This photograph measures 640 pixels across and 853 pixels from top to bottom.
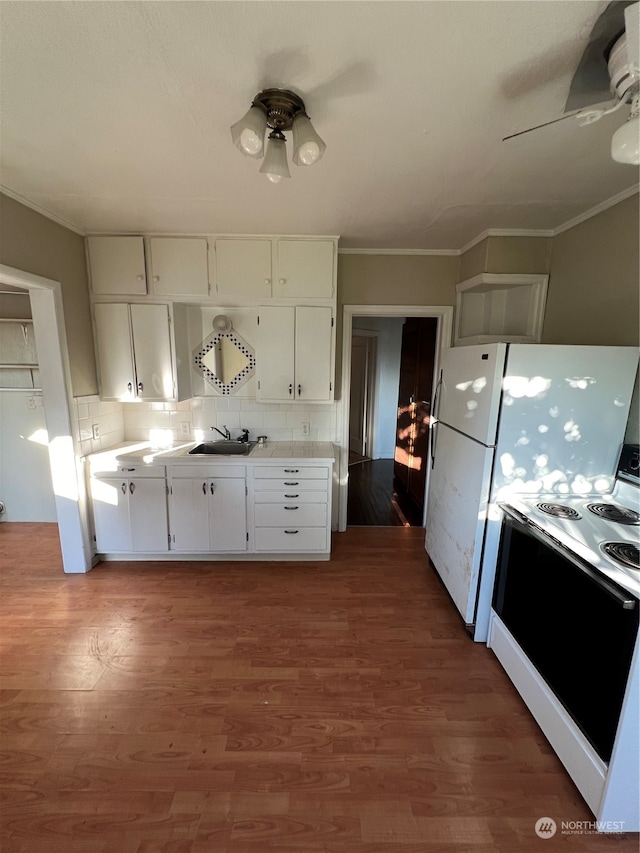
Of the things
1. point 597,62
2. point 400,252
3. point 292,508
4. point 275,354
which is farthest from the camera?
point 400,252

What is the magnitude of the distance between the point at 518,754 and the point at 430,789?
43 centimetres

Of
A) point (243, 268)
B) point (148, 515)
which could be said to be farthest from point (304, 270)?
point (148, 515)

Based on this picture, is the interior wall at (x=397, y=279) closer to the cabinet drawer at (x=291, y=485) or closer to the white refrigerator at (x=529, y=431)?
the white refrigerator at (x=529, y=431)

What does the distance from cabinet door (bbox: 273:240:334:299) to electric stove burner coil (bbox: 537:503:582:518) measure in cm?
206

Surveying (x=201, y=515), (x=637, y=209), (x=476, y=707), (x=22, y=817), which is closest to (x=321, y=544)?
(x=201, y=515)

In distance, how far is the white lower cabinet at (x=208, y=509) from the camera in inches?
104

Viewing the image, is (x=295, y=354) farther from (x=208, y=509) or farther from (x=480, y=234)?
(x=480, y=234)

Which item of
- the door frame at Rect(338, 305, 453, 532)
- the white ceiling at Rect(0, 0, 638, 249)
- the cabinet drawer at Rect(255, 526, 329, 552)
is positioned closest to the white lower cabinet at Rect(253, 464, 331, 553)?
A: the cabinet drawer at Rect(255, 526, 329, 552)

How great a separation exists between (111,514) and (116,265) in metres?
1.96

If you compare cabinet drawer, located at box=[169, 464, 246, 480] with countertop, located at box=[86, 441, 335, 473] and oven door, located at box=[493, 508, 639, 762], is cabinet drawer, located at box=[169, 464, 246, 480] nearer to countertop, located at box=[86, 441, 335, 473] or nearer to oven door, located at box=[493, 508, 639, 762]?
countertop, located at box=[86, 441, 335, 473]

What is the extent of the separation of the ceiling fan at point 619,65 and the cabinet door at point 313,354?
1.85m

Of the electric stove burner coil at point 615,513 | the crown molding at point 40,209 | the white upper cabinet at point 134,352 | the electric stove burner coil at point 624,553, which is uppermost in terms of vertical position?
the crown molding at point 40,209

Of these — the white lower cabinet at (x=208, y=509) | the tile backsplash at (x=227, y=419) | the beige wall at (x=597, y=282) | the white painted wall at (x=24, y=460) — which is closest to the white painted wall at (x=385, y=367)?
the tile backsplash at (x=227, y=419)

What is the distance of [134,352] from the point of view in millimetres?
2770
